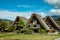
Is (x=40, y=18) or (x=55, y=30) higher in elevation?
(x=40, y=18)

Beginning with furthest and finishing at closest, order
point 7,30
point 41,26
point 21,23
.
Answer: point 21,23 → point 41,26 → point 7,30

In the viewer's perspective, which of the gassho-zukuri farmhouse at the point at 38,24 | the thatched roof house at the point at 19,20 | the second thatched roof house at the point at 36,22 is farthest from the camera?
the thatched roof house at the point at 19,20

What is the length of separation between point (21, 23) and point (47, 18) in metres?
11.9

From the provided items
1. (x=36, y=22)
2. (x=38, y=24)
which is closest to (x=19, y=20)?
(x=36, y=22)

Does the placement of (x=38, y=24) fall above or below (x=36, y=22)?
below

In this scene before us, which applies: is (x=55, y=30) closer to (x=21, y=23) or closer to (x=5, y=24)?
(x=21, y=23)

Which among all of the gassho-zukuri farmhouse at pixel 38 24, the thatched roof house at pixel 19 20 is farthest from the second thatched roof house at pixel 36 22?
the thatched roof house at pixel 19 20

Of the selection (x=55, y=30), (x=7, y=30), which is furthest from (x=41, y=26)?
(x=7, y=30)

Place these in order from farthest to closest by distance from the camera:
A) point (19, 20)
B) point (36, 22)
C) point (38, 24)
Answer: point (19, 20) → point (36, 22) → point (38, 24)

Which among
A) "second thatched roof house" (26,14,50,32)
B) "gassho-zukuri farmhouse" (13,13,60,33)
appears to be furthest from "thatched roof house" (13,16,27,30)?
"second thatched roof house" (26,14,50,32)

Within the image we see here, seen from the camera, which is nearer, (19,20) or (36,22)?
(36,22)

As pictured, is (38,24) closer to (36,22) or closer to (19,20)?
(36,22)

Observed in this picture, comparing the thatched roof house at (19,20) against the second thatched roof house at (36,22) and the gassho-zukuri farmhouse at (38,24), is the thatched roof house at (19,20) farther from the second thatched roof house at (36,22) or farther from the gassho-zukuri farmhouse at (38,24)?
the second thatched roof house at (36,22)

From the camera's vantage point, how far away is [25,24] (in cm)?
8294
